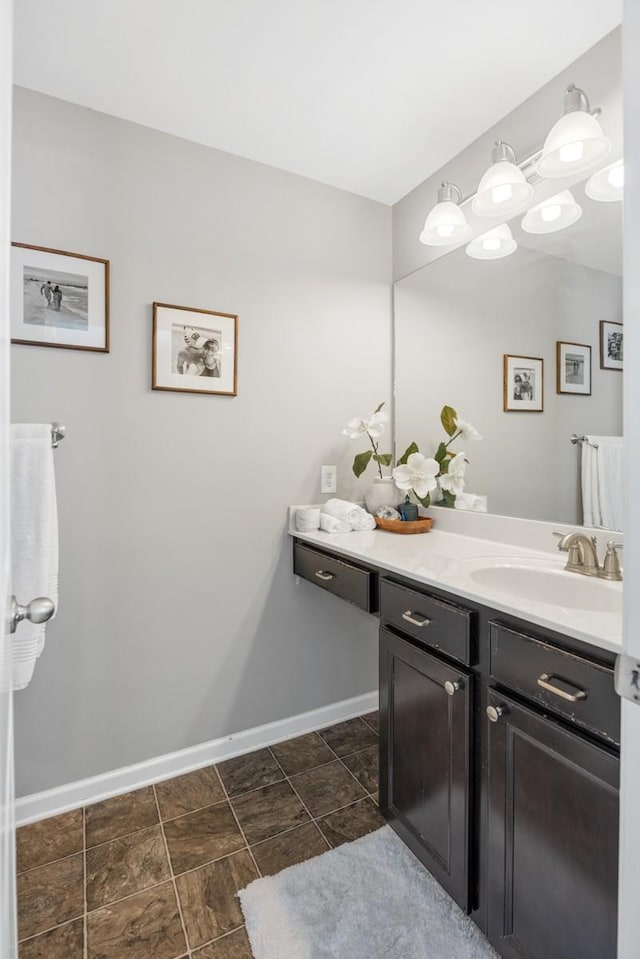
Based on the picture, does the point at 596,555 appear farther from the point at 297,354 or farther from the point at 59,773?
the point at 59,773

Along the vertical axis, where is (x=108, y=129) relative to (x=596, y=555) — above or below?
above

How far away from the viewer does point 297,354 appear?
2.03m

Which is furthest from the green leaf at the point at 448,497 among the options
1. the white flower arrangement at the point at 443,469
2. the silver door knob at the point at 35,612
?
the silver door knob at the point at 35,612

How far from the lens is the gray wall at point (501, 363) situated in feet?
4.82

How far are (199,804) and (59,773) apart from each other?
498mm

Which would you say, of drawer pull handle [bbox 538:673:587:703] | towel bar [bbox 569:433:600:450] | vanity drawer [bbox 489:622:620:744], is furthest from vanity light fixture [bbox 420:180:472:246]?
drawer pull handle [bbox 538:673:587:703]

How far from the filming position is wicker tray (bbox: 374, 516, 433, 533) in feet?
6.49

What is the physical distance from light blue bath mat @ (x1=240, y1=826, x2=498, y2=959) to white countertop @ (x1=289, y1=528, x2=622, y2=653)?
861mm

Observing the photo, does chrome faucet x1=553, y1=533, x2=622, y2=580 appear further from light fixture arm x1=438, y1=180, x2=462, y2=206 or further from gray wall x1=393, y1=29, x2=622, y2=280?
light fixture arm x1=438, y1=180, x2=462, y2=206

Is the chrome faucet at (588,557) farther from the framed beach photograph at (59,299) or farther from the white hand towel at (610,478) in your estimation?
the framed beach photograph at (59,299)

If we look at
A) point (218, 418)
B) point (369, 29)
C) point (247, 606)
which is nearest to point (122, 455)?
point (218, 418)

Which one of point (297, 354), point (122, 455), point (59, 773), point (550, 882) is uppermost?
point (297, 354)

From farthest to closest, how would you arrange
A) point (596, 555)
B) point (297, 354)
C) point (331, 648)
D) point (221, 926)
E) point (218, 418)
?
point (331, 648)
point (297, 354)
point (218, 418)
point (596, 555)
point (221, 926)

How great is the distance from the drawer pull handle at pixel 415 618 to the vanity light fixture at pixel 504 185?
1.41 metres
